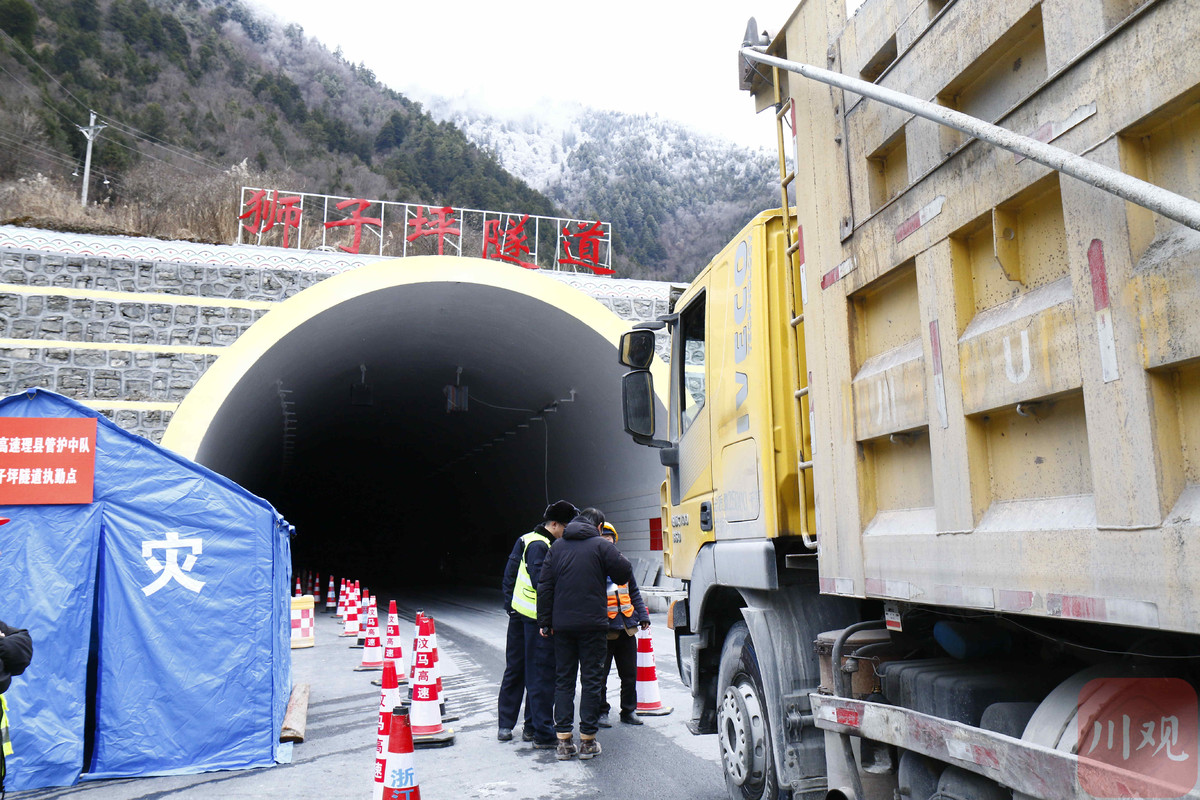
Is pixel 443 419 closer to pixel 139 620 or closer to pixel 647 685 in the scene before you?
pixel 647 685

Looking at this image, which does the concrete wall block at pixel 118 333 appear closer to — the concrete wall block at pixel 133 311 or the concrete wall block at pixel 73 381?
the concrete wall block at pixel 133 311

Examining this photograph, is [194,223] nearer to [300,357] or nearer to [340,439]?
[300,357]

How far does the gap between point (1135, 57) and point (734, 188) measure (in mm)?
83482

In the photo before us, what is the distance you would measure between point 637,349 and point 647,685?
3.42 m

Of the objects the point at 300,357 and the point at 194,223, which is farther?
the point at 194,223

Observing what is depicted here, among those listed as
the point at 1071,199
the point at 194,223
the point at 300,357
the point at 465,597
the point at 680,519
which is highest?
the point at 194,223

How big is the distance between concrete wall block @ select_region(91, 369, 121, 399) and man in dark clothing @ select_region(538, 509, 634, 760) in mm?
9365

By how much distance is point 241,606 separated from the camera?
611 cm

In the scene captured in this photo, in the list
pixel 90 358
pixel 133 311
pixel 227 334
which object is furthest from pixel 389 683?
pixel 133 311

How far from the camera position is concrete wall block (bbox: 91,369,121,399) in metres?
12.8

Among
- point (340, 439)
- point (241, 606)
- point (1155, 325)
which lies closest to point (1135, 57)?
point (1155, 325)

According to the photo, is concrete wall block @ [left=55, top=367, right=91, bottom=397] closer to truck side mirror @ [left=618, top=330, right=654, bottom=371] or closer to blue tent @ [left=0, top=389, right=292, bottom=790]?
blue tent @ [left=0, top=389, right=292, bottom=790]

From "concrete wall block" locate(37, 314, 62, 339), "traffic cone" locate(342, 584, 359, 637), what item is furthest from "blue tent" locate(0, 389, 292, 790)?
"traffic cone" locate(342, 584, 359, 637)

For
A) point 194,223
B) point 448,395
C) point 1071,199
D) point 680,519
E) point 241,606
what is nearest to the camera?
point 1071,199
